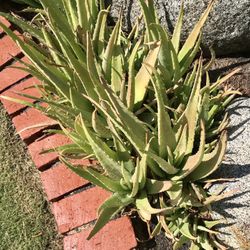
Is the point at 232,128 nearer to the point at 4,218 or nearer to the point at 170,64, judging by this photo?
the point at 170,64

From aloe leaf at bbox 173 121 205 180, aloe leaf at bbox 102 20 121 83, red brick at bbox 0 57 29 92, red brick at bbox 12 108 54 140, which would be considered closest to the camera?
aloe leaf at bbox 173 121 205 180

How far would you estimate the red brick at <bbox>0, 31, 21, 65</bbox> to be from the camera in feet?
9.13

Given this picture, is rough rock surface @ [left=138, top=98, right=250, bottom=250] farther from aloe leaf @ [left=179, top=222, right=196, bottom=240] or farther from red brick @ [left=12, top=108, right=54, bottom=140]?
red brick @ [left=12, top=108, right=54, bottom=140]

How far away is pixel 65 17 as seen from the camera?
8.12 ft

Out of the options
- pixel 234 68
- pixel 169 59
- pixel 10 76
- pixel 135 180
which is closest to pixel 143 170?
pixel 135 180

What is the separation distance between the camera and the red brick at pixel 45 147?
2457mm

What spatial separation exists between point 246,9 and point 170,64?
374mm

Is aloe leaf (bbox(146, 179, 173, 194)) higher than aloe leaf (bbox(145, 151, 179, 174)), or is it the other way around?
aloe leaf (bbox(145, 151, 179, 174))

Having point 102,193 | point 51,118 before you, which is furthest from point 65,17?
point 102,193

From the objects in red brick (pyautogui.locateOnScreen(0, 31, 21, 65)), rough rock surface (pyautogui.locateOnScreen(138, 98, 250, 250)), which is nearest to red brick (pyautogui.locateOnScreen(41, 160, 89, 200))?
rough rock surface (pyautogui.locateOnScreen(138, 98, 250, 250))

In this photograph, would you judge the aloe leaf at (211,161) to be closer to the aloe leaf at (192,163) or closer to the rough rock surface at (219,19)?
the aloe leaf at (192,163)

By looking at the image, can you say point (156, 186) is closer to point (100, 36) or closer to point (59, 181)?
point (59, 181)

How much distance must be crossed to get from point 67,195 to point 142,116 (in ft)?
1.54

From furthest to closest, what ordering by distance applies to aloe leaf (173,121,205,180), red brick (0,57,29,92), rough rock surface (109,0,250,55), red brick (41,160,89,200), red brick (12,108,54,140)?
red brick (0,57,29,92)
red brick (12,108,54,140)
red brick (41,160,89,200)
rough rock surface (109,0,250,55)
aloe leaf (173,121,205,180)
